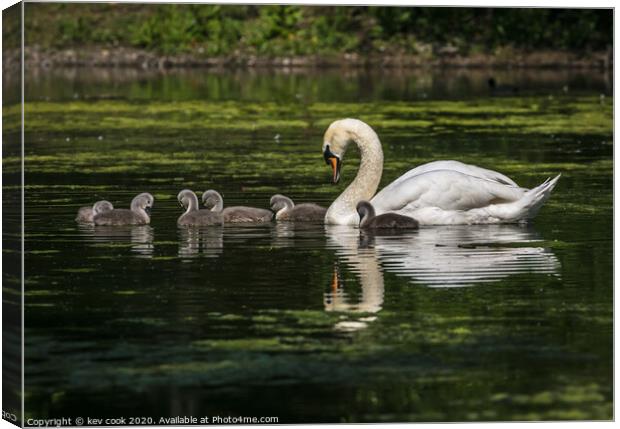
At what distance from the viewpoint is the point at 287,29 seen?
43000 millimetres

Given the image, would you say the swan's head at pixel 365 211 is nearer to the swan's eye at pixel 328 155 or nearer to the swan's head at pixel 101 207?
the swan's eye at pixel 328 155

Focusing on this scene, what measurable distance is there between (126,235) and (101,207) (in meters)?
0.76

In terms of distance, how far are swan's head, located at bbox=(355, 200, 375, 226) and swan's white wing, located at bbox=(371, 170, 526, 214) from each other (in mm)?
195

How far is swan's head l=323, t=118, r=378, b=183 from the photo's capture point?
16.3m

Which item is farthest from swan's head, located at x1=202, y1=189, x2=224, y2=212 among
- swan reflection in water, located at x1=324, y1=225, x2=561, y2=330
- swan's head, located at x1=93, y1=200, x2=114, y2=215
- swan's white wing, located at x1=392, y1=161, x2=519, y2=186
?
swan's white wing, located at x1=392, y1=161, x2=519, y2=186

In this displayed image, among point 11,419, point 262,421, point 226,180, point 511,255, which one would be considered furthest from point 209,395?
point 226,180

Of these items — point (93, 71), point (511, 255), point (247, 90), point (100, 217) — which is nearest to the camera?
point (511, 255)

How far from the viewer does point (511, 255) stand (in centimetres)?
1384

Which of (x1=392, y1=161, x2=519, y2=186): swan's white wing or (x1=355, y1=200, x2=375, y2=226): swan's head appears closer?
(x1=355, y1=200, x2=375, y2=226): swan's head

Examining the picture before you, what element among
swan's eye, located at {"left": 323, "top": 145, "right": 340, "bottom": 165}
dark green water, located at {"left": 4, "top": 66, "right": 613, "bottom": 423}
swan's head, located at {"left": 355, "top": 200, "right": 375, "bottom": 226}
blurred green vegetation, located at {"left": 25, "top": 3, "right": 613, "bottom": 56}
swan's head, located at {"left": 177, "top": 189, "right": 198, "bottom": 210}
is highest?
blurred green vegetation, located at {"left": 25, "top": 3, "right": 613, "bottom": 56}

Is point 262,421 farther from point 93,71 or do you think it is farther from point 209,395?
point 93,71

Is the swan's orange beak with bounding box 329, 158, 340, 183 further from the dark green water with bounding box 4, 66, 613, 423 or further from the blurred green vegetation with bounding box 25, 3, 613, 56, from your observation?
the blurred green vegetation with bounding box 25, 3, 613, 56

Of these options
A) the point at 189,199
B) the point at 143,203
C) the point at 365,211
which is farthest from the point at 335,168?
the point at 143,203

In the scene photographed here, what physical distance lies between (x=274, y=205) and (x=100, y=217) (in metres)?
1.64
